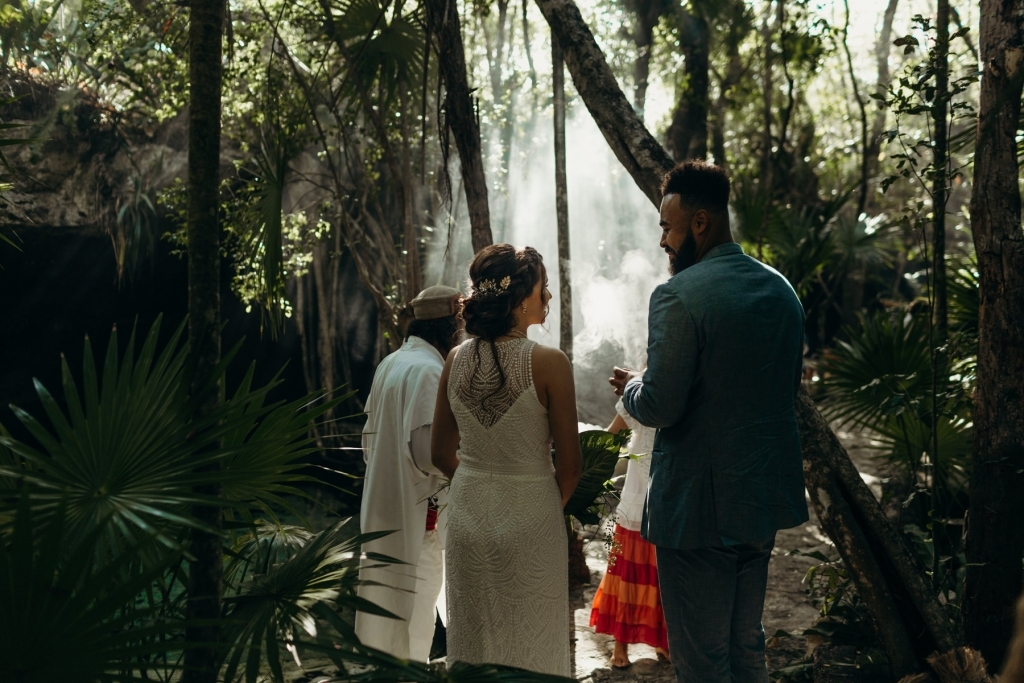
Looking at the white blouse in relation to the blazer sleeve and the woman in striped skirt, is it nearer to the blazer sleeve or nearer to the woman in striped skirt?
the woman in striped skirt

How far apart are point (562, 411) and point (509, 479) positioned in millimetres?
275

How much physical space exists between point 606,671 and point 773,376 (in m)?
2.37

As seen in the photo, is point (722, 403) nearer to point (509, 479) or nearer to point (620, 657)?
point (509, 479)

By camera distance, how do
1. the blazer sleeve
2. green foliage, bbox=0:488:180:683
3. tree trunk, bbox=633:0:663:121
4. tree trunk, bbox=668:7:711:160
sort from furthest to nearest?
tree trunk, bbox=633:0:663:121
tree trunk, bbox=668:7:711:160
the blazer sleeve
green foliage, bbox=0:488:180:683

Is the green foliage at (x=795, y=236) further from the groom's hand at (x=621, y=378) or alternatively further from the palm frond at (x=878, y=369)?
the groom's hand at (x=621, y=378)

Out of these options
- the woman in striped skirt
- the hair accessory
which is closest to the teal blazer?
the hair accessory

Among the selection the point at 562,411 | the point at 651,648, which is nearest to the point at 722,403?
the point at 562,411

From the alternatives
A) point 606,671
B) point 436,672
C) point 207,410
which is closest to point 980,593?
point 606,671

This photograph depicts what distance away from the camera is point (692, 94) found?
11031mm

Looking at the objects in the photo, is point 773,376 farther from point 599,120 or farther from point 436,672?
point 599,120

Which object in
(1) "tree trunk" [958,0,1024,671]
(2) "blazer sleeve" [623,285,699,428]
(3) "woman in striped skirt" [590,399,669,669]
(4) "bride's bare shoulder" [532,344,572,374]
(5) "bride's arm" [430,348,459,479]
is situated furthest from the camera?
(3) "woman in striped skirt" [590,399,669,669]

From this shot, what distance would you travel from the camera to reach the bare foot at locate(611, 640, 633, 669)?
4289 millimetres

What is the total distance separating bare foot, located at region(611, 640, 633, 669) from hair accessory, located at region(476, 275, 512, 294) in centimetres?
245

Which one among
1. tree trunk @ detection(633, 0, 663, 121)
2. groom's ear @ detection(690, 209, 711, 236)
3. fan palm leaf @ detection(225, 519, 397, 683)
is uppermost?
tree trunk @ detection(633, 0, 663, 121)
